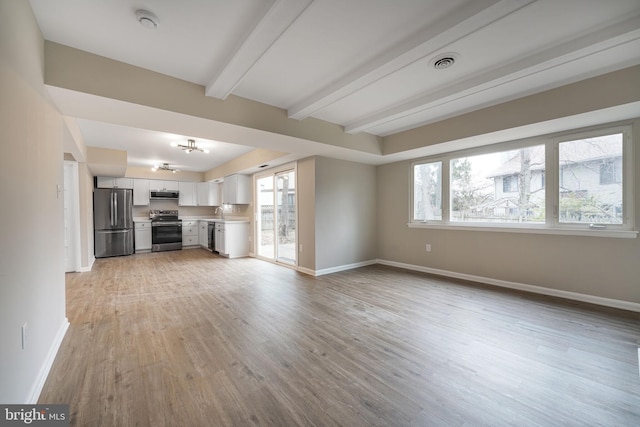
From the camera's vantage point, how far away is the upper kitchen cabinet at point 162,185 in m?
7.83

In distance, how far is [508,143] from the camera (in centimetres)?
386

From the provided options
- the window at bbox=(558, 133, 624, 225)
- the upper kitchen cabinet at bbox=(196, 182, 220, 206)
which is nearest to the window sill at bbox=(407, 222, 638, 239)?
the window at bbox=(558, 133, 624, 225)

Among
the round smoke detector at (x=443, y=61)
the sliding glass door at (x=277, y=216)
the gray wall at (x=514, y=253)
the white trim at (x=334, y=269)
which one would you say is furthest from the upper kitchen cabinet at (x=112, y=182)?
the round smoke detector at (x=443, y=61)

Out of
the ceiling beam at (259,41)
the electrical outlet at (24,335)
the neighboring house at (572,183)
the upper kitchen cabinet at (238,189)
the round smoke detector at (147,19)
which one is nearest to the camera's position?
the electrical outlet at (24,335)

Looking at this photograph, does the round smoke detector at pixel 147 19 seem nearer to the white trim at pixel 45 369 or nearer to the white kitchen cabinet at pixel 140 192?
the white trim at pixel 45 369

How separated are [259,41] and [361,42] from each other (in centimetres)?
83

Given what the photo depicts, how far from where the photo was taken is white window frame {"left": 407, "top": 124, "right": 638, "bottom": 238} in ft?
9.75

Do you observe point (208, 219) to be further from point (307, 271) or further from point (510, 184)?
point (510, 184)

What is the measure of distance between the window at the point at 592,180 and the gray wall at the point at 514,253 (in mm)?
161

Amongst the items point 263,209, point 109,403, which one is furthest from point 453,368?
point 263,209

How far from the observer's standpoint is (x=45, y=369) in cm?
182

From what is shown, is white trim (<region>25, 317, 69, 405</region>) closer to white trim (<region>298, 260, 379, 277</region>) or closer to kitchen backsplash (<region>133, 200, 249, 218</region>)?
white trim (<region>298, 260, 379, 277</region>)

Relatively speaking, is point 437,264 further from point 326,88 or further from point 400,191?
point 326,88

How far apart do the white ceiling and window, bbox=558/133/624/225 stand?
107cm
